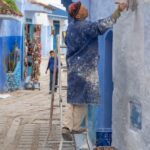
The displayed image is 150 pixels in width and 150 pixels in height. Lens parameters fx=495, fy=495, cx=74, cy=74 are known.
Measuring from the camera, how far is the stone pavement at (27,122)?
8.92 meters

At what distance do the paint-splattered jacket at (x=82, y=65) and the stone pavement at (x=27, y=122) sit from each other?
0.99m

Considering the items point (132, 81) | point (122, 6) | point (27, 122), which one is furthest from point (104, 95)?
point (27, 122)

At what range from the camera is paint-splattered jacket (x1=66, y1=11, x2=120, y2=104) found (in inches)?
233

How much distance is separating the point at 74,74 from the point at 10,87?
11485 mm

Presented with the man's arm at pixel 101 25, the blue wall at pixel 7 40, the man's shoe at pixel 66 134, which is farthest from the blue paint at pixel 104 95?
the blue wall at pixel 7 40

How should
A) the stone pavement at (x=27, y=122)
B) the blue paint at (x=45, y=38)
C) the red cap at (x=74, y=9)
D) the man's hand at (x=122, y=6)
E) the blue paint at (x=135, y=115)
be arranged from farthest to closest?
the blue paint at (x=45, y=38), the stone pavement at (x=27, y=122), the red cap at (x=74, y=9), the man's hand at (x=122, y=6), the blue paint at (x=135, y=115)

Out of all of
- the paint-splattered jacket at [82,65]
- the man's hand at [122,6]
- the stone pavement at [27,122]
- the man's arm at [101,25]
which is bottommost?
the stone pavement at [27,122]

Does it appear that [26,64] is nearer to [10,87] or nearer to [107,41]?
[10,87]

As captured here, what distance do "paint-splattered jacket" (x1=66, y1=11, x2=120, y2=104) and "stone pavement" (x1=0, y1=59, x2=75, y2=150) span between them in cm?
99

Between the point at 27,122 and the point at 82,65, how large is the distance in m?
5.72

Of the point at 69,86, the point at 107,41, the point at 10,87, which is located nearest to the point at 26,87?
the point at 10,87

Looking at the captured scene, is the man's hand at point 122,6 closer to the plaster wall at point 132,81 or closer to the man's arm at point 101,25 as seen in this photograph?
the man's arm at point 101,25

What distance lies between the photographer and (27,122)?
1143 centimetres

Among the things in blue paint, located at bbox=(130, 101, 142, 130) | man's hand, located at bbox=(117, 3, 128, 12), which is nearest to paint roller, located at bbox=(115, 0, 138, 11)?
man's hand, located at bbox=(117, 3, 128, 12)
